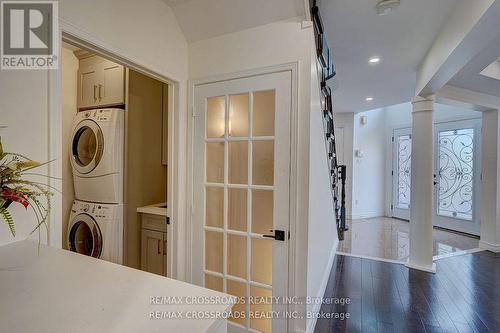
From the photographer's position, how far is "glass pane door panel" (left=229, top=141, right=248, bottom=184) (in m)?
1.83

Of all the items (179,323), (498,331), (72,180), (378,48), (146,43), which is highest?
(378,48)

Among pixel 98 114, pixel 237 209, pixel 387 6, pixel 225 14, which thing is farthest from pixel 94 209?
pixel 387 6

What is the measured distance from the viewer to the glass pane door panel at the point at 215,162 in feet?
6.33

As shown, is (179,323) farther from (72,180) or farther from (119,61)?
(72,180)

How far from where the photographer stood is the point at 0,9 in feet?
3.40

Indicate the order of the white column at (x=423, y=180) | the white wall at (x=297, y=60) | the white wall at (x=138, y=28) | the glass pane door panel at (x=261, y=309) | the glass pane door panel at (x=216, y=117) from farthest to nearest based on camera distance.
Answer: the white column at (x=423, y=180) < the glass pane door panel at (x=216, y=117) < the glass pane door panel at (x=261, y=309) < the white wall at (x=297, y=60) < the white wall at (x=138, y=28)

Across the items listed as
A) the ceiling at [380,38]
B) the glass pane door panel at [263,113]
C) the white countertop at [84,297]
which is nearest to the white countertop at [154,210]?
the glass pane door panel at [263,113]

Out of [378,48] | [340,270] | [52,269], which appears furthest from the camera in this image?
[340,270]

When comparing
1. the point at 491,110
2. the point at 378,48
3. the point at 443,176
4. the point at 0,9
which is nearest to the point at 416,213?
the point at 378,48

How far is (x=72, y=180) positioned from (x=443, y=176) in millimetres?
6513

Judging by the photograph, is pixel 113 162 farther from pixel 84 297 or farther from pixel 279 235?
pixel 84 297

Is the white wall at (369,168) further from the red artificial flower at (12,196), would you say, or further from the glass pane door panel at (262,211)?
the red artificial flower at (12,196)

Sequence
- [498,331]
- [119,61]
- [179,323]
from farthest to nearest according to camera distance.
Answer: [498,331], [119,61], [179,323]

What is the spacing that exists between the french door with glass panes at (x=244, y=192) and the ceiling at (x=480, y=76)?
2.07 metres
